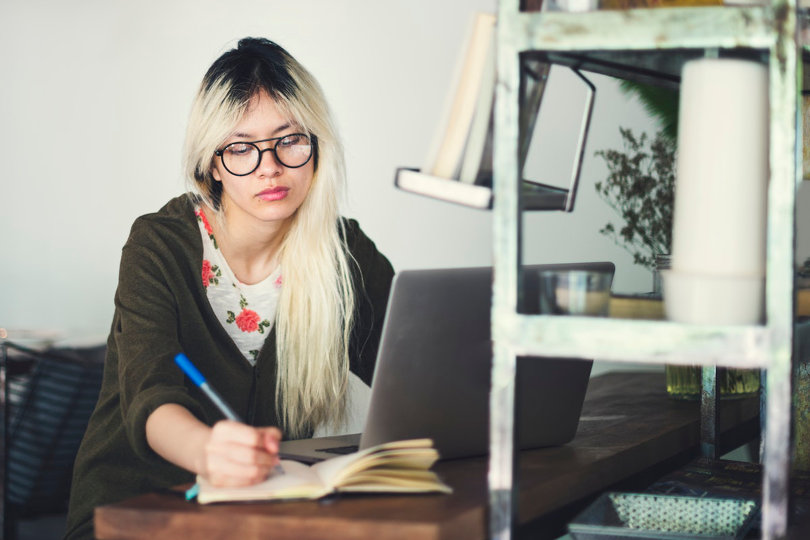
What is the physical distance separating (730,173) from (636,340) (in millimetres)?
206

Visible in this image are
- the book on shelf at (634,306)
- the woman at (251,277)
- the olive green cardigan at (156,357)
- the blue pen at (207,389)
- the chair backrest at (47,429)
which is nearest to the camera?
the book on shelf at (634,306)

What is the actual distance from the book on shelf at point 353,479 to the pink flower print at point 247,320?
73 centimetres

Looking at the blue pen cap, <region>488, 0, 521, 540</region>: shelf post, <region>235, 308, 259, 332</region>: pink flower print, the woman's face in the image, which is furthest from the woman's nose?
<region>488, 0, 521, 540</region>: shelf post

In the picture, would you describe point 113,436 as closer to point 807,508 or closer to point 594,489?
point 594,489

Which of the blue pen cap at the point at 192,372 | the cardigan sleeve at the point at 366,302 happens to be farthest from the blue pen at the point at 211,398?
the cardigan sleeve at the point at 366,302

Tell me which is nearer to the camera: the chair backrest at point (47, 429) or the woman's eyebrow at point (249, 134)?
the woman's eyebrow at point (249, 134)

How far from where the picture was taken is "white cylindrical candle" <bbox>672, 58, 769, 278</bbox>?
0.99 metres

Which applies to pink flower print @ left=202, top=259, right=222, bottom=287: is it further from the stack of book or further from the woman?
the stack of book

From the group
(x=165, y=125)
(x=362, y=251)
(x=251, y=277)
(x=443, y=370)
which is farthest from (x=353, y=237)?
(x=165, y=125)

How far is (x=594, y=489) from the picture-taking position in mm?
1346

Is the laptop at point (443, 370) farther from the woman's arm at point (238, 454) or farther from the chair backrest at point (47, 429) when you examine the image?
the chair backrest at point (47, 429)

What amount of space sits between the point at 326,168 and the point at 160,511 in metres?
1.03

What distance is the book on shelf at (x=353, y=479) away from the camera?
3.53 ft

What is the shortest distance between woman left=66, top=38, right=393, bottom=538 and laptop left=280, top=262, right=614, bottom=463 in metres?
0.47
